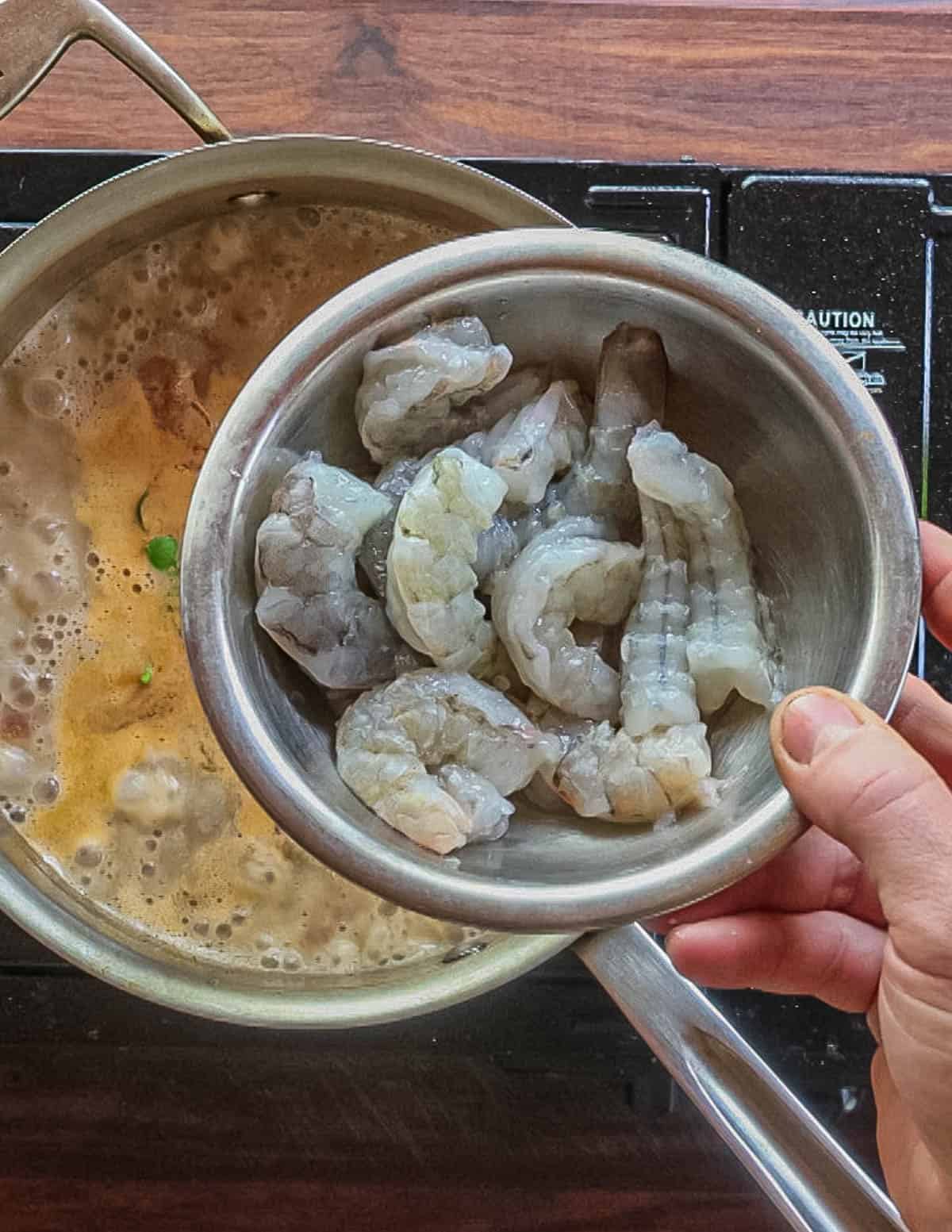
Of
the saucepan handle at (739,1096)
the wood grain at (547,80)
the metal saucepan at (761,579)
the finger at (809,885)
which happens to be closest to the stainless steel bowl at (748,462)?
the metal saucepan at (761,579)

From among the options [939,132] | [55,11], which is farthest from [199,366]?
[939,132]

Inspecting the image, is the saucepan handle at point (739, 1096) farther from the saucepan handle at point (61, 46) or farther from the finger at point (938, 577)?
the saucepan handle at point (61, 46)

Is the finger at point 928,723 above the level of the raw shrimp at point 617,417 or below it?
below

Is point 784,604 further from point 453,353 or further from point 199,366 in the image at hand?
point 199,366

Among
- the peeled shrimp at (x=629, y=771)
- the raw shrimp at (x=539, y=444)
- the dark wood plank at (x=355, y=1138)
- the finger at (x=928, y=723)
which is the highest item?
the raw shrimp at (x=539, y=444)

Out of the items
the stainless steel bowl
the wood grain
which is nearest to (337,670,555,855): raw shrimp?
the stainless steel bowl

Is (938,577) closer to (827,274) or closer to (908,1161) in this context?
(827,274)

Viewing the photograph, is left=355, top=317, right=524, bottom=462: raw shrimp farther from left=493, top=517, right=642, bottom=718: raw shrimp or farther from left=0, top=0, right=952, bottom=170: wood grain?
left=0, top=0, right=952, bottom=170: wood grain
